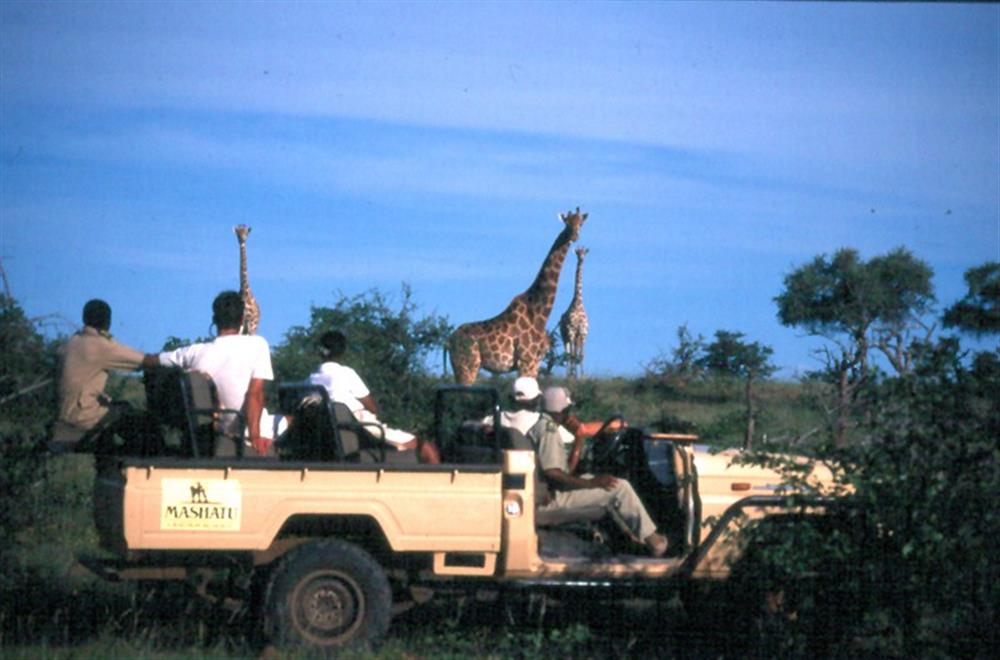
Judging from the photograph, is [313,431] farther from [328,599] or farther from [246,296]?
[246,296]

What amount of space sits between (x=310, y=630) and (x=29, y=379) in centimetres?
375

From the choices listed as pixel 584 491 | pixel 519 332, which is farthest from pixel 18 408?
pixel 519 332

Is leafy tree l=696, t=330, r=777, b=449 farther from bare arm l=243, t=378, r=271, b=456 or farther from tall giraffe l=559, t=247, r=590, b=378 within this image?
bare arm l=243, t=378, r=271, b=456

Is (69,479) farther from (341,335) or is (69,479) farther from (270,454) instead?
(270,454)

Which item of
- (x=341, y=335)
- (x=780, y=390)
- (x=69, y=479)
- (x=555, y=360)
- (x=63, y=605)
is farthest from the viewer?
(x=780, y=390)

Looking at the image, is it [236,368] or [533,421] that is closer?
[236,368]

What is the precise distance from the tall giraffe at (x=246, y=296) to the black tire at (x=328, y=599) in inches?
656

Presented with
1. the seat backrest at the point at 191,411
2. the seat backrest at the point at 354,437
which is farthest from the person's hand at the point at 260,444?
the seat backrest at the point at 354,437

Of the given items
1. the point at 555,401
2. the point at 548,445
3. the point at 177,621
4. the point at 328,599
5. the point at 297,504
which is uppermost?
the point at 555,401

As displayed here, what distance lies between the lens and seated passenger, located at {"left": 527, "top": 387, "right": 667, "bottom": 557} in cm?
885

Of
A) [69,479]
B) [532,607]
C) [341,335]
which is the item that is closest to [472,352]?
[69,479]

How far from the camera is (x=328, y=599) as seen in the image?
819cm

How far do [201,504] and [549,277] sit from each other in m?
15.5

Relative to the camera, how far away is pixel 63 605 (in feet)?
32.5
